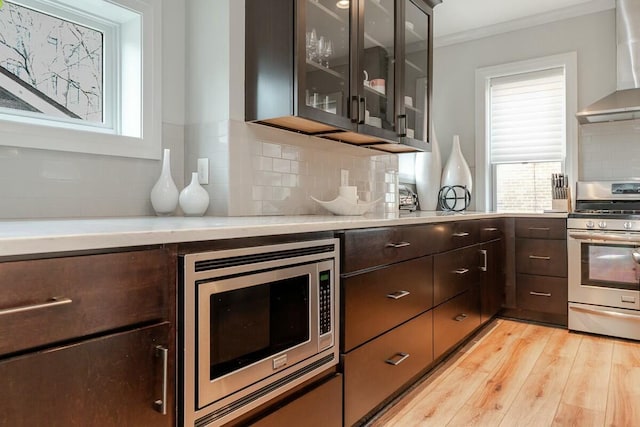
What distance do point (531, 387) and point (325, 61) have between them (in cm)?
189

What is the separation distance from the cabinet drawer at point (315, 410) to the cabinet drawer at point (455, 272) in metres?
0.90

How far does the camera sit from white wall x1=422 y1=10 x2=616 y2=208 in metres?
3.39

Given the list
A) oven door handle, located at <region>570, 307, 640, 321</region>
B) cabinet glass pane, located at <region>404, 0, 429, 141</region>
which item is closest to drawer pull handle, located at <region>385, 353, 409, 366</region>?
cabinet glass pane, located at <region>404, 0, 429, 141</region>

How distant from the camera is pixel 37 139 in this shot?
1.45m

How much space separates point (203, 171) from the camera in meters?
1.92

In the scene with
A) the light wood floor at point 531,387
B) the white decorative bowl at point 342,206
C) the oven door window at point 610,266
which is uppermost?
the white decorative bowl at point 342,206

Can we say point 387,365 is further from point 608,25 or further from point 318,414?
point 608,25

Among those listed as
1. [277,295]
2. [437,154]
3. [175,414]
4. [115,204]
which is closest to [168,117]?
[115,204]

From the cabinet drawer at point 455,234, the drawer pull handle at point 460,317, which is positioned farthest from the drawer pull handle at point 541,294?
the drawer pull handle at point 460,317

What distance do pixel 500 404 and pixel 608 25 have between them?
3138mm

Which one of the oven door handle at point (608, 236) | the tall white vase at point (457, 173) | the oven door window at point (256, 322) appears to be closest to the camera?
the oven door window at point (256, 322)

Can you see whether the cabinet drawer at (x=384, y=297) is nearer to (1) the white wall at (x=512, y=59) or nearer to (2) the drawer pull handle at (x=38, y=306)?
(2) the drawer pull handle at (x=38, y=306)

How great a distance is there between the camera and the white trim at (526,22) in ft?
11.1

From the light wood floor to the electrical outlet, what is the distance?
1284 millimetres
